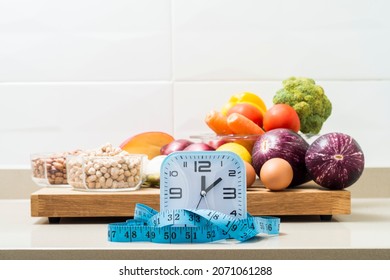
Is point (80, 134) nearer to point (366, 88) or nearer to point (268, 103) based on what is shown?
point (268, 103)

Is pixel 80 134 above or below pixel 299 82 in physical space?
below

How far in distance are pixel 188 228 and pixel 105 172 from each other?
374mm

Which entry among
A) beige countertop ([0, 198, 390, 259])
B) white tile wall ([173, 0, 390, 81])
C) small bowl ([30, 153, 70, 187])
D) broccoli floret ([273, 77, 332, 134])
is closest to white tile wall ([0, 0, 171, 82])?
white tile wall ([173, 0, 390, 81])

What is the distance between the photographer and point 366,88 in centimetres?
238

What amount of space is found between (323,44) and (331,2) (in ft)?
0.43

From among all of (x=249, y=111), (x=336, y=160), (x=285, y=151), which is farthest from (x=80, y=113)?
(x=336, y=160)

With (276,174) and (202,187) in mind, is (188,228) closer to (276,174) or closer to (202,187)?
(202,187)

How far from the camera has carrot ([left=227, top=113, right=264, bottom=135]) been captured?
1889 mm

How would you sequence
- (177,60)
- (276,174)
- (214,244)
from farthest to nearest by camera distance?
(177,60) < (276,174) < (214,244)

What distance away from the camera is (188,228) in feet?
4.56

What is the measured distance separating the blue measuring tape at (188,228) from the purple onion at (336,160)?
0.30 metres

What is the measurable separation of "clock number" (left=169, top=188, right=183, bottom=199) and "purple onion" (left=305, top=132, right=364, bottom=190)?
368 mm

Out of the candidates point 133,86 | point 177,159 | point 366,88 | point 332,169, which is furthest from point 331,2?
point 177,159

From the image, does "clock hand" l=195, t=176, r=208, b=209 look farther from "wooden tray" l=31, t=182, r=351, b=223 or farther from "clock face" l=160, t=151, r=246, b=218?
"wooden tray" l=31, t=182, r=351, b=223
